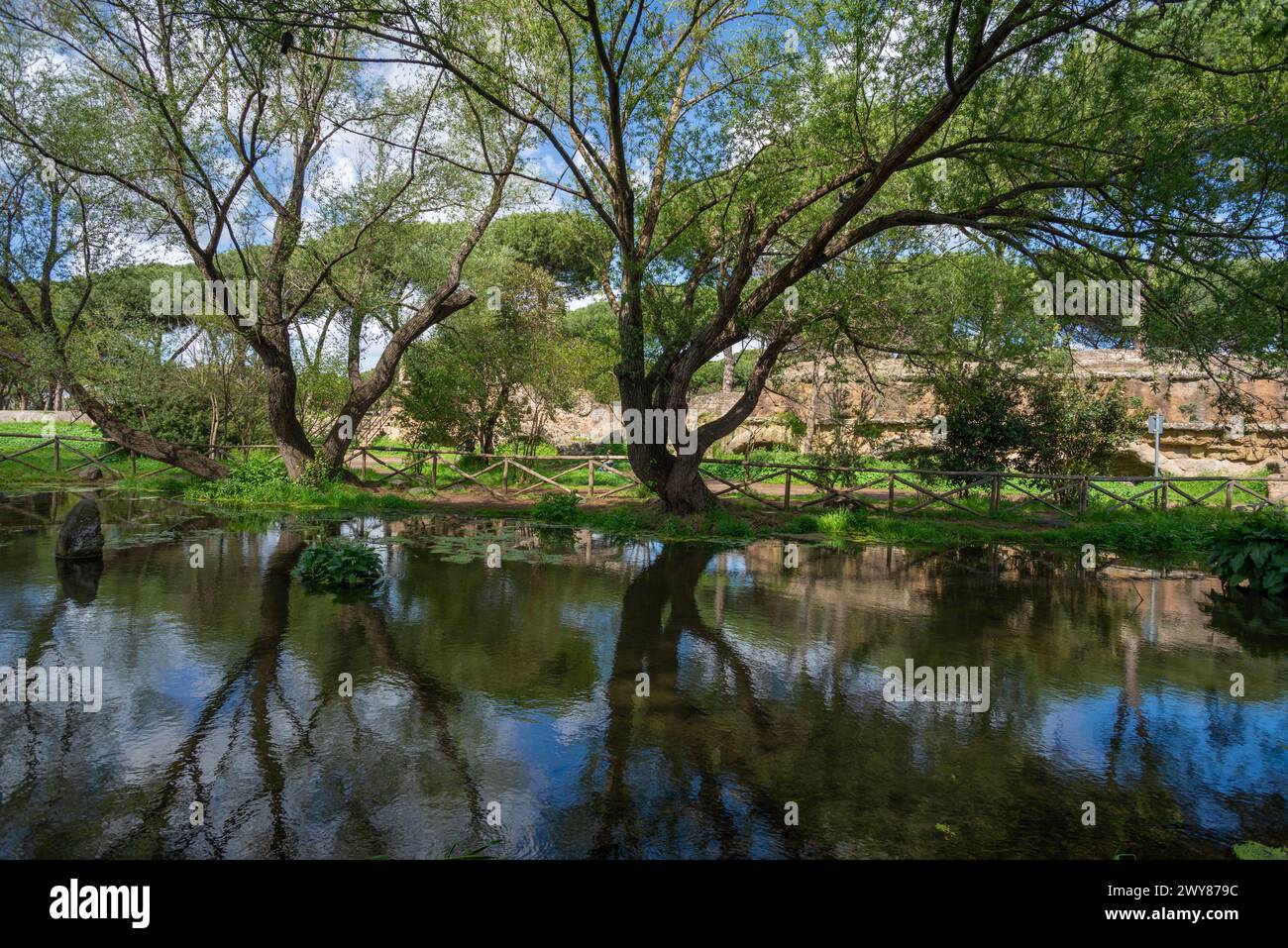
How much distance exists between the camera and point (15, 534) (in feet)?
38.6

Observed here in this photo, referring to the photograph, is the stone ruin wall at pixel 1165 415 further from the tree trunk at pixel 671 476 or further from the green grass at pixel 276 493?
the green grass at pixel 276 493

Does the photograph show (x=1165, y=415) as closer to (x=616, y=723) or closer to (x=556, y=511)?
(x=556, y=511)

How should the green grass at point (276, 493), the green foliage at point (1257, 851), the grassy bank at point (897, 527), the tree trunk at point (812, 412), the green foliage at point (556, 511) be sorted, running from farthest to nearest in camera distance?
1. the tree trunk at point (812, 412)
2. the green grass at point (276, 493)
3. the green foliage at point (556, 511)
4. the grassy bank at point (897, 527)
5. the green foliage at point (1257, 851)

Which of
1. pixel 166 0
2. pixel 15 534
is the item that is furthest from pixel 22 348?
pixel 166 0

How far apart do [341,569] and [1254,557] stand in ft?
40.8

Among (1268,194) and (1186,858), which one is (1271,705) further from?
(1268,194)

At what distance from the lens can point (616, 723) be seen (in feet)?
17.1

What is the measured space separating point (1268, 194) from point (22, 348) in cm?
2314

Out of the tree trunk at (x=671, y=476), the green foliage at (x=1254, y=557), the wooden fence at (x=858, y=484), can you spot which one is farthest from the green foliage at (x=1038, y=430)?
the green foliage at (x=1254, y=557)

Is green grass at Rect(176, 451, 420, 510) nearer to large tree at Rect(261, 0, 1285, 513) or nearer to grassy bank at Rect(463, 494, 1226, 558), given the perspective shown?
grassy bank at Rect(463, 494, 1226, 558)

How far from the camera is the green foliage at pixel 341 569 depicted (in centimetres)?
913

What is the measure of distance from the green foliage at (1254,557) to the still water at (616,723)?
1.42 metres

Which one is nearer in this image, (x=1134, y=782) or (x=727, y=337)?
(x=1134, y=782)
